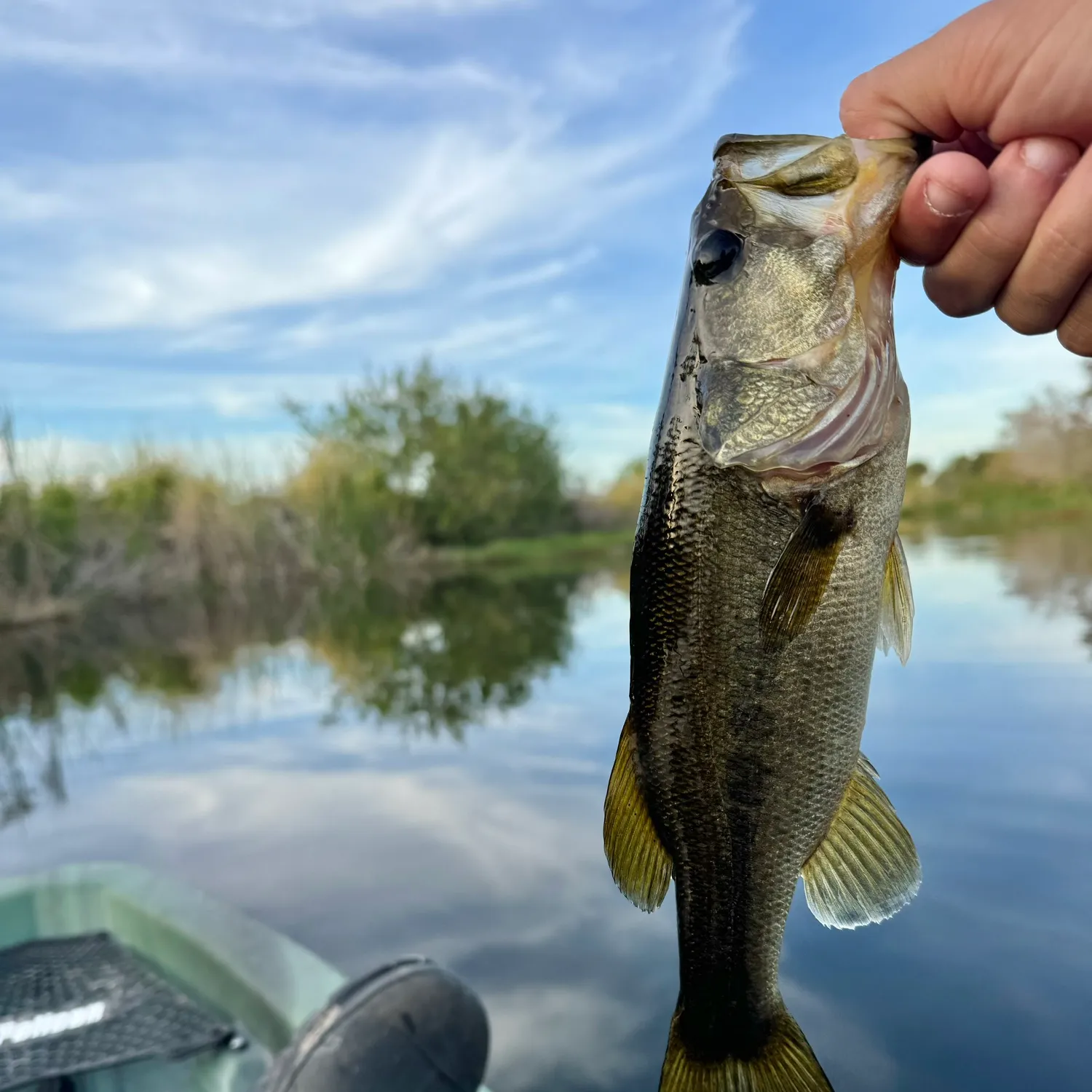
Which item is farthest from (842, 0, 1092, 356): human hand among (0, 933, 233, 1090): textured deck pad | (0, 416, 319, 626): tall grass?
(0, 416, 319, 626): tall grass

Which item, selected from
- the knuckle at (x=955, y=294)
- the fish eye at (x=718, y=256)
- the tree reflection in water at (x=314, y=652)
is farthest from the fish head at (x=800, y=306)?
the tree reflection in water at (x=314, y=652)

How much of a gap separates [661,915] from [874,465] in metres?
7.40

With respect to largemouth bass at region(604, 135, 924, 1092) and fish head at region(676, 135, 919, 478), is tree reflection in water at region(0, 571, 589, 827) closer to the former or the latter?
largemouth bass at region(604, 135, 924, 1092)

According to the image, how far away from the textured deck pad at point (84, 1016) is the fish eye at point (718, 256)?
348cm

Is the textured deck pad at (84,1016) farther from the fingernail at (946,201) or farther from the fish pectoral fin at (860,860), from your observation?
the fingernail at (946,201)

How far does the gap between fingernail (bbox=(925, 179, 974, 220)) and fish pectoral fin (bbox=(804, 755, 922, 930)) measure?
899 millimetres

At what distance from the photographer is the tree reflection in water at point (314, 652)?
16734 millimetres

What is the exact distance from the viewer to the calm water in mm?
6539

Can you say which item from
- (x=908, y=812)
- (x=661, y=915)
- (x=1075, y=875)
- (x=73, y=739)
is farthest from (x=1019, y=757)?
(x=73, y=739)

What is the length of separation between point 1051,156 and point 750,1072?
164 cm

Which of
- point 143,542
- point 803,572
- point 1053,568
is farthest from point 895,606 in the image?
point 143,542

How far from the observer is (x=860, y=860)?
1574 mm

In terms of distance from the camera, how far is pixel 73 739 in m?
16.2

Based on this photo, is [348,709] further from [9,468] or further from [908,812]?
[9,468]
